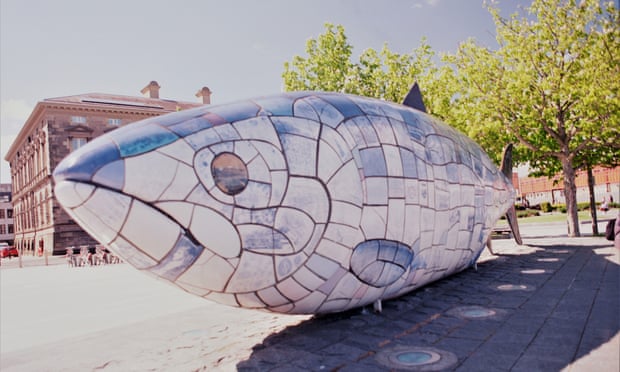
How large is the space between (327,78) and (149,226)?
18424mm

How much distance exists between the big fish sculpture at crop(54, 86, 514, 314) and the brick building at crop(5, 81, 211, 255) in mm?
35790

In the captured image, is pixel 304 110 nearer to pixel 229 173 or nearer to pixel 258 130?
pixel 258 130

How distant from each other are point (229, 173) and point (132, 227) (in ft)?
2.78

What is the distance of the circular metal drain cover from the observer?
3.85 m

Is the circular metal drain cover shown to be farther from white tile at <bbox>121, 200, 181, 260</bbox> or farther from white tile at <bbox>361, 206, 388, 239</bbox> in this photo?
white tile at <bbox>121, 200, 181, 260</bbox>

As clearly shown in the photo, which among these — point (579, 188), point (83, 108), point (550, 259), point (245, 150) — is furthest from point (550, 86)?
point (83, 108)

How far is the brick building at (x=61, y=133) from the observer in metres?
38.2

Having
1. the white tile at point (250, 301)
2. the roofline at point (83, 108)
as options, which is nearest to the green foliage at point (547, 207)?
the roofline at point (83, 108)

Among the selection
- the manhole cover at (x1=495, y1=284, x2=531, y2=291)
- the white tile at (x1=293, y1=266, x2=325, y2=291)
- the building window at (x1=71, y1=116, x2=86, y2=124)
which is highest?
the building window at (x1=71, y1=116, x2=86, y2=124)

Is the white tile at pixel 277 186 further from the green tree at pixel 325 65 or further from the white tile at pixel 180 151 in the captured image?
the green tree at pixel 325 65

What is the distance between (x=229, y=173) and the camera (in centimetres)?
360

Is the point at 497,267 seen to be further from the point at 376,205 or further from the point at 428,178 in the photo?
the point at 376,205

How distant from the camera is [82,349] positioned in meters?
5.62

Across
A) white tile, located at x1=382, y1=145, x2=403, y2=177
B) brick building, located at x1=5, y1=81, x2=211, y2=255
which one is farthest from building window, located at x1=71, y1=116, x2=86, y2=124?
white tile, located at x1=382, y1=145, x2=403, y2=177
